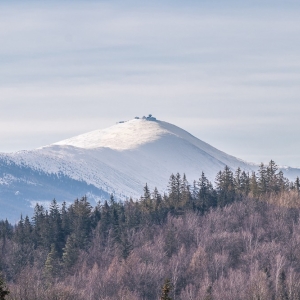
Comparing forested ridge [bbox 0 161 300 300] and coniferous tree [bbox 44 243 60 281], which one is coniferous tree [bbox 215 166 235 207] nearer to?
forested ridge [bbox 0 161 300 300]

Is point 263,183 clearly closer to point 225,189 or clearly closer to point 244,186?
point 244,186

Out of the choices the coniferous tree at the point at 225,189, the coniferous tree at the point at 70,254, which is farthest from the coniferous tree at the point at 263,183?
the coniferous tree at the point at 70,254

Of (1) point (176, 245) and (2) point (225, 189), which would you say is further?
(2) point (225, 189)

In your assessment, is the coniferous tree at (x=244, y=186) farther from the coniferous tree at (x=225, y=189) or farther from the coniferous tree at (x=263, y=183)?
the coniferous tree at (x=263, y=183)

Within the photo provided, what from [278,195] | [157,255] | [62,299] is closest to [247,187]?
[278,195]

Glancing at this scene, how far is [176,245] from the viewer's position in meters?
A: 172

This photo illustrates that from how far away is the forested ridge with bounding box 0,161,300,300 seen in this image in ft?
463

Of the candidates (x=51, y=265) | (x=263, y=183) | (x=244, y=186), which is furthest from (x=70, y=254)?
(x=263, y=183)

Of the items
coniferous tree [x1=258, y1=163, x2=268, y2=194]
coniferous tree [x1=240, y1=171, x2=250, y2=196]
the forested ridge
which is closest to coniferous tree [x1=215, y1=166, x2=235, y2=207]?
the forested ridge

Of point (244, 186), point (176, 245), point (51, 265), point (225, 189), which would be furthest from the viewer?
point (225, 189)

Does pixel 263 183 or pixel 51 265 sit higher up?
pixel 263 183

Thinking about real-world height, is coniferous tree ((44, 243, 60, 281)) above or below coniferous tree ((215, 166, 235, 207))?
below

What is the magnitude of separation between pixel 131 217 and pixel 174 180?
13309 mm

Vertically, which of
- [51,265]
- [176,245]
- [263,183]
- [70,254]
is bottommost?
[51,265]
